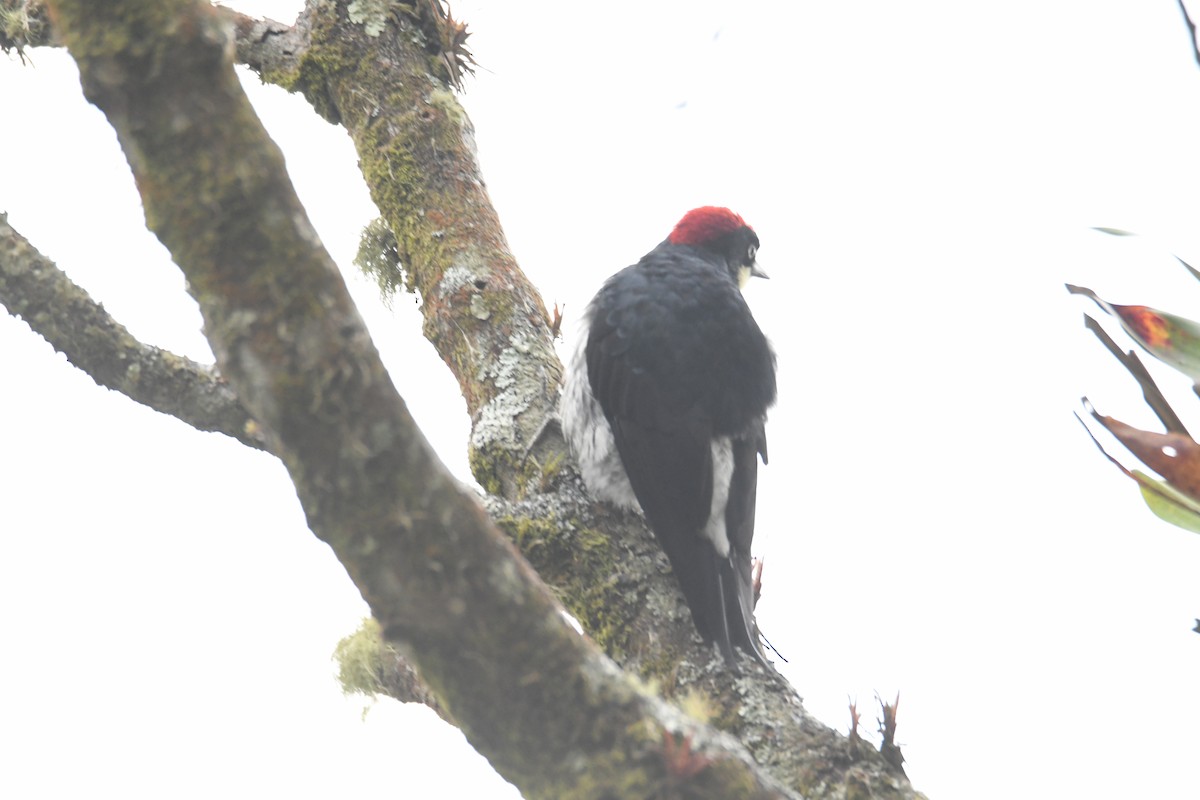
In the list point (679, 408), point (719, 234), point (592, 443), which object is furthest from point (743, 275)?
point (592, 443)

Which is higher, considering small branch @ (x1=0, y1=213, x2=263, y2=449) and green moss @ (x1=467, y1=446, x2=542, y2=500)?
green moss @ (x1=467, y1=446, x2=542, y2=500)

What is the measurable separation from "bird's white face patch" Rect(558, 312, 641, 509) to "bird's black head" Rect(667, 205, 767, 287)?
116 centimetres

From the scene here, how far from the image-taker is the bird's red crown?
14.4 ft

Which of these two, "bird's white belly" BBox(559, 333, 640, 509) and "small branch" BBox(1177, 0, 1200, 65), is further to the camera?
"bird's white belly" BBox(559, 333, 640, 509)

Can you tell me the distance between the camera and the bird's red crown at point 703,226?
173 inches

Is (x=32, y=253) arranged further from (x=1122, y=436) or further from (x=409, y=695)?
(x=1122, y=436)

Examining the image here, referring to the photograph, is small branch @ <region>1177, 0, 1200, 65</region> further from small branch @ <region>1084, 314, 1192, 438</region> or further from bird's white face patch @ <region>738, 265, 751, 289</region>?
bird's white face patch @ <region>738, 265, 751, 289</region>

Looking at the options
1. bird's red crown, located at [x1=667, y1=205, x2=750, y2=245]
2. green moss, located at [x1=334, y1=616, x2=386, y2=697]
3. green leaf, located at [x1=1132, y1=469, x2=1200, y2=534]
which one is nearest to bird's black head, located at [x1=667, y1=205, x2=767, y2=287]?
bird's red crown, located at [x1=667, y1=205, x2=750, y2=245]

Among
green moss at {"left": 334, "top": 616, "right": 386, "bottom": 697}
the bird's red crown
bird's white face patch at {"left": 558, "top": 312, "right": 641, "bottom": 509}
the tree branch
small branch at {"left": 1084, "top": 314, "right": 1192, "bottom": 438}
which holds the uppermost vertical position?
the bird's red crown

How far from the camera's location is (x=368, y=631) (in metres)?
3.17

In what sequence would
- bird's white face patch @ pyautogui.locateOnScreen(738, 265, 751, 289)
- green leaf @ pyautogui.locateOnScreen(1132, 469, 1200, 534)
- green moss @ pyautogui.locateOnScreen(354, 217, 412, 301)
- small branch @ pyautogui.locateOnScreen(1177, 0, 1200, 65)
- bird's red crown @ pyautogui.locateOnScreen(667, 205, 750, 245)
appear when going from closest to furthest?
small branch @ pyautogui.locateOnScreen(1177, 0, 1200, 65) → green leaf @ pyautogui.locateOnScreen(1132, 469, 1200, 534) → green moss @ pyautogui.locateOnScreen(354, 217, 412, 301) → bird's red crown @ pyautogui.locateOnScreen(667, 205, 750, 245) → bird's white face patch @ pyautogui.locateOnScreen(738, 265, 751, 289)

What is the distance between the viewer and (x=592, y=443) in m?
3.20

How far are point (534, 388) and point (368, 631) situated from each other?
0.81 meters

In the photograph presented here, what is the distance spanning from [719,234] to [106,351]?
2.44m
